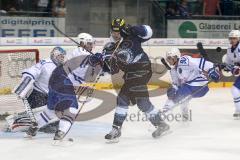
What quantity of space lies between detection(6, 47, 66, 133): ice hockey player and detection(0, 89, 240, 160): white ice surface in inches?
5.0

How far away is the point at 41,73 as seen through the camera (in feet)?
20.1

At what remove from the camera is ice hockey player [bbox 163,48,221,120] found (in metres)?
6.65

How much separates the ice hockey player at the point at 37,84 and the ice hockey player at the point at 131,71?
0.54 meters

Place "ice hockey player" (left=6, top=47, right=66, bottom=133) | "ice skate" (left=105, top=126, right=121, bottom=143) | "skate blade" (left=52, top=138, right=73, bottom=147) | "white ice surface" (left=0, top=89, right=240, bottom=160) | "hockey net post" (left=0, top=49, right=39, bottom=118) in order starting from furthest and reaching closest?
"hockey net post" (left=0, top=49, right=39, bottom=118), "ice hockey player" (left=6, top=47, right=66, bottom=133), "ice skate" (left=105, top=126, right=121, bottom=143), "skate blade" (left=52, top=138, right=73, bottom=147), "white ice surface" (left=0, top=89, right=240, bottom=160)

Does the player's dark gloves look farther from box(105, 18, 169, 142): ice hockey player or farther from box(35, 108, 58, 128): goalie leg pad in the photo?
box(35, 108, 58, 128): goalie leg pad

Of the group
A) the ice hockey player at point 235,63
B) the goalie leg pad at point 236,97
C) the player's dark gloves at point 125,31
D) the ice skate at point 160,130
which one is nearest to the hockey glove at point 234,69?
the ice hockey player at point 235,63

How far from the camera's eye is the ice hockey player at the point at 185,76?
6652 mm

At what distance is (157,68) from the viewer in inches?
408

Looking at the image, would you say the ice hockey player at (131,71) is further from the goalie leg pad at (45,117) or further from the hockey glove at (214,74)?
the hockey glove at (214,74)

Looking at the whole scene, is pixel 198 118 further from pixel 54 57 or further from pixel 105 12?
pixel 105 12

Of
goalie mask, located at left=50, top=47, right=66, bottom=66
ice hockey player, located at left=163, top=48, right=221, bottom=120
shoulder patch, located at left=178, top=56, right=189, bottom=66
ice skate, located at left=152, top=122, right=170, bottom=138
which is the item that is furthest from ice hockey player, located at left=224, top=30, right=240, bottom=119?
goalie mask, located at left=50, top=47, right=66, bottom=66

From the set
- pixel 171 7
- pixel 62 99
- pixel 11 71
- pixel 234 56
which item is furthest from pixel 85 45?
pixel 171 7

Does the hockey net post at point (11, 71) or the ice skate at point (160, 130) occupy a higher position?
the hockey net post at point (11, 71)

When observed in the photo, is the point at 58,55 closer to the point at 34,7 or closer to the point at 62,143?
the point at 62,143
